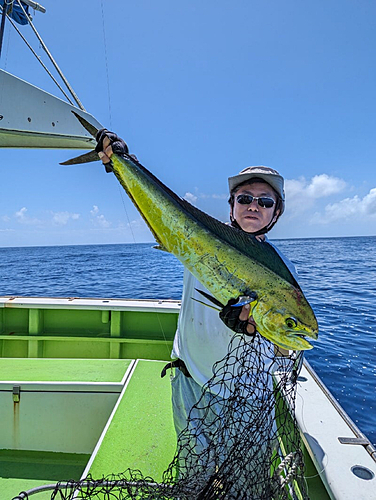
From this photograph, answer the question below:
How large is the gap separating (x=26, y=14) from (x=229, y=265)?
680cm

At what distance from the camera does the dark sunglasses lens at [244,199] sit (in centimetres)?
195

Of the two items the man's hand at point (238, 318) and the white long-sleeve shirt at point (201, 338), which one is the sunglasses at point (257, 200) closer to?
the white long-sleeve shirt at point (201, 338)

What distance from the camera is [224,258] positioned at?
5.79 ft

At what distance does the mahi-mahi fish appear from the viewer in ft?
5.28

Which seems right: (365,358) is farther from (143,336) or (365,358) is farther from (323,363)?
(143,336)

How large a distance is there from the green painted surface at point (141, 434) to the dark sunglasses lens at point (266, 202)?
1.95 metres

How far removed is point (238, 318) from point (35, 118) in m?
4.56

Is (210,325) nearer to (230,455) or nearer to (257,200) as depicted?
(230,455)

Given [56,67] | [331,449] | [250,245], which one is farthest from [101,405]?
[56,67]

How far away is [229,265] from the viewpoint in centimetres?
175

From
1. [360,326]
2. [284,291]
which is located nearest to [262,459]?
[284,291]

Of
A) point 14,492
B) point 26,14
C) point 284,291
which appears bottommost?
point 14,492

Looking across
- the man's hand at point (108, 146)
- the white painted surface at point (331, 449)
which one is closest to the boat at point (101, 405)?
the white painted surface at point (331, 449)

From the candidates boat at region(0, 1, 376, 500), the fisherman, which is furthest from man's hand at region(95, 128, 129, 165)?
boat at region(0, 1, 376, 500)
